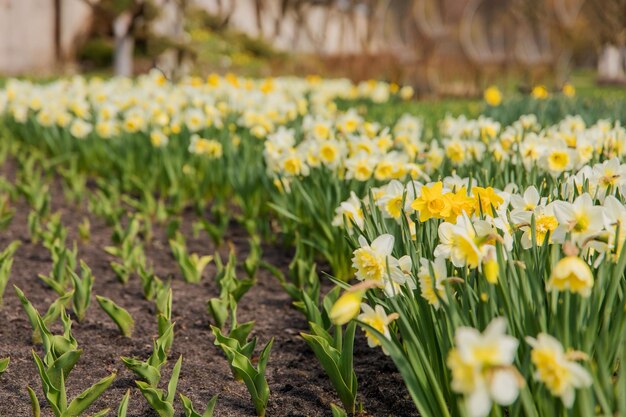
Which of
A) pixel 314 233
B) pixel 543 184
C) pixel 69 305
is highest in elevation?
pixel 543 184

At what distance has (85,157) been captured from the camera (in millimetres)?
5008

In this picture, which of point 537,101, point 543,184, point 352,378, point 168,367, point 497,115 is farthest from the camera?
point 537,101

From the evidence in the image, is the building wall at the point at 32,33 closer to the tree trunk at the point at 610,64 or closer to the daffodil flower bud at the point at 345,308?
Result: the tree trunk at the point at 610,64

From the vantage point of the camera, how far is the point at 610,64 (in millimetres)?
23016

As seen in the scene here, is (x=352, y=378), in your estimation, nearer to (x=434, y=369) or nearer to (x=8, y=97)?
(x=434, y=369)

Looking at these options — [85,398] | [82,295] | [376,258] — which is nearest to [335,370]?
[376,258]

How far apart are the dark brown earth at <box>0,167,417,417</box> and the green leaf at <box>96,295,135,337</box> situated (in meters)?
0.03

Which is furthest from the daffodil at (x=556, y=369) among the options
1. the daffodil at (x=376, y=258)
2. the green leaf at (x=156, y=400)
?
the green leaf at (x=156, y=400)

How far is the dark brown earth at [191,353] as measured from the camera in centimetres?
196

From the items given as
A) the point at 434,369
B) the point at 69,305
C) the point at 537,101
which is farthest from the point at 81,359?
the point at 537,101

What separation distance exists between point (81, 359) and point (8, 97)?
4.25 metres

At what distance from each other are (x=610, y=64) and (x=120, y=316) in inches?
929

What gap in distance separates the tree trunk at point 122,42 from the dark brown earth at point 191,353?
10.7 m

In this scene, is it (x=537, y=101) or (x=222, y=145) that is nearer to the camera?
(x=222, y=145)
